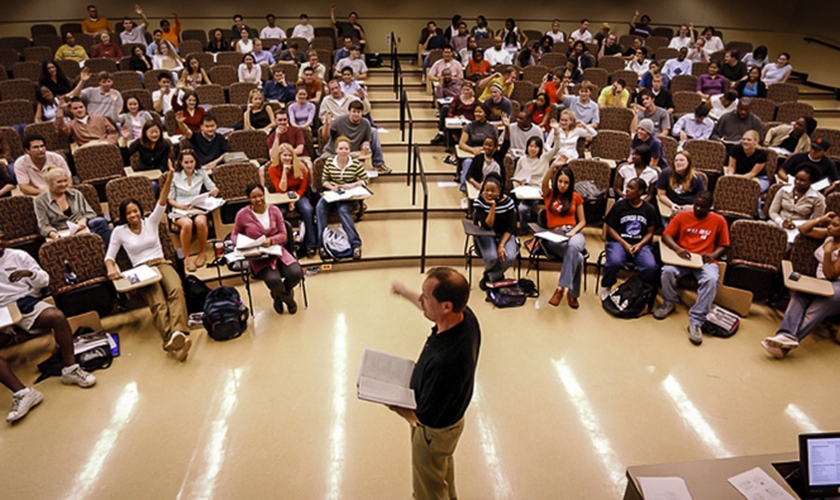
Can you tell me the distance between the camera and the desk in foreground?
2.47 metres

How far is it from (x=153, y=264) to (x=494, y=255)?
9.93ft

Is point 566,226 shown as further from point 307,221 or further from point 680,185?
point 307,221

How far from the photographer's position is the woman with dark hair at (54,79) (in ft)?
26.2

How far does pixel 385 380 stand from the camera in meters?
2.45

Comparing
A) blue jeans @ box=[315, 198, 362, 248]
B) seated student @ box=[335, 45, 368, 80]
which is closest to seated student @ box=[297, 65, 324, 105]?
seated student @ box=[335, 45, 368, 80]

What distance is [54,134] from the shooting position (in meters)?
6.46

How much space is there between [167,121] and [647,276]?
599 centimetres

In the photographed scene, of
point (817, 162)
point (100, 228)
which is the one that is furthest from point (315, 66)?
point (817, 162)

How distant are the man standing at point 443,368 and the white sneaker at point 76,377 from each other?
2.75m

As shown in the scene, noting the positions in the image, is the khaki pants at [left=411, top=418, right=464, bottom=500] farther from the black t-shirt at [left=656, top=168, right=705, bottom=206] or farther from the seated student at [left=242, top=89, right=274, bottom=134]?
the seated student at [left=242, top=89, right=274, bottom=134]

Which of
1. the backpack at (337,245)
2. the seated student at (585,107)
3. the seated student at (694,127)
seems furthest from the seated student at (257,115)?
the seated student at (694,127)

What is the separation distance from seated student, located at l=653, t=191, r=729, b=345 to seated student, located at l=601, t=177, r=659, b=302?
15 centimetres

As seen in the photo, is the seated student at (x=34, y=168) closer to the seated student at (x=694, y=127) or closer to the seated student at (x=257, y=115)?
the seated student at (x=257, y=115)

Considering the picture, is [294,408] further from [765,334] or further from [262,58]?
[262,58]
